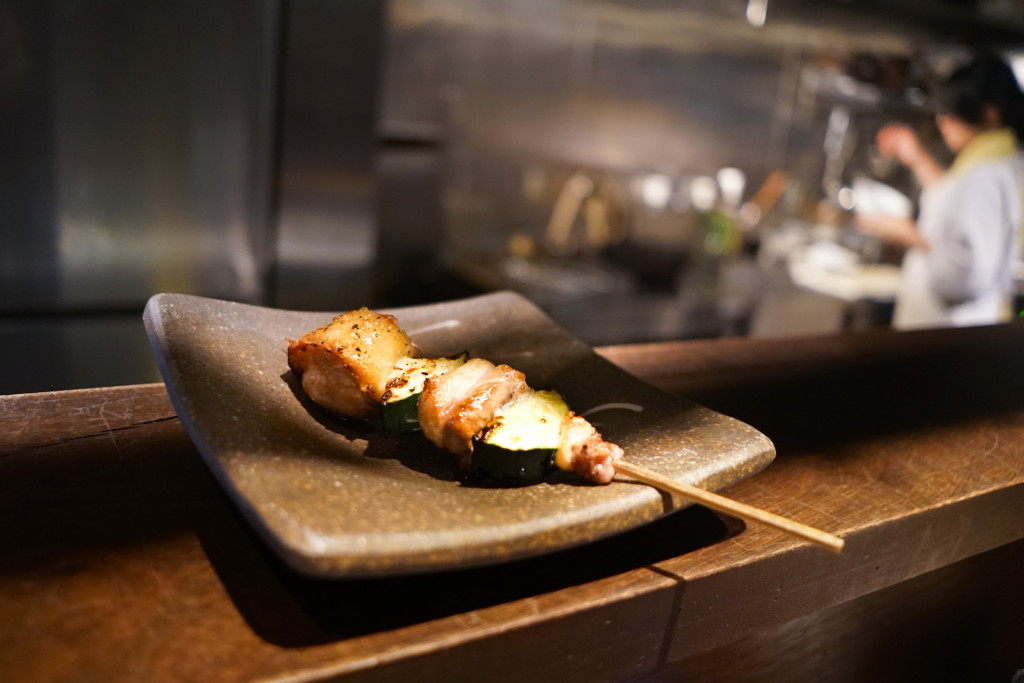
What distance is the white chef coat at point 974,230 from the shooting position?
4.65 meters

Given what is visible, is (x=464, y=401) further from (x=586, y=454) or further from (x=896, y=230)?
(x=896, y=230)

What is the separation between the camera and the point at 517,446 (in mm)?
1084

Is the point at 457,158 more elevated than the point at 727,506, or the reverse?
the point at 457,158

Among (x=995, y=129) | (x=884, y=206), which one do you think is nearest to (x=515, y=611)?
(x=995, y=129)

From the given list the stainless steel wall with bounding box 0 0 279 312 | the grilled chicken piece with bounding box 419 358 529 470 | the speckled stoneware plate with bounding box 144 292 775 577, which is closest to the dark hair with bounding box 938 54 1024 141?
the stainless steel wall with bounding box 0 0 279 312

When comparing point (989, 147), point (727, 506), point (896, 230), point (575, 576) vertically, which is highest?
point (989, 147)

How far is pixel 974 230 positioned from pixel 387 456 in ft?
15.3

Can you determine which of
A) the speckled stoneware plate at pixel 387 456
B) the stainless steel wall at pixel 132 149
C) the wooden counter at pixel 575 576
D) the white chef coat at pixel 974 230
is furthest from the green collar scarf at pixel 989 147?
the speckled stoneware plate at pixel 387 456

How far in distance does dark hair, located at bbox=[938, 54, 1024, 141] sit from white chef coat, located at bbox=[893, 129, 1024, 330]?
106mm

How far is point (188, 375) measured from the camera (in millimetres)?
1079

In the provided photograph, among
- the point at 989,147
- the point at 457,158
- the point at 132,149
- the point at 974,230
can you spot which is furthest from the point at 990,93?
the point at 132,149

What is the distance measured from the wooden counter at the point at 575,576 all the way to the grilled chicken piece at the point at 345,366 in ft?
0.70

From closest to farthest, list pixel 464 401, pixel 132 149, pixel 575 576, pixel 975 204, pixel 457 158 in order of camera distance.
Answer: pixel 575 576 < pixel 464 401 < pixel 132 149 < pixel 975 204 < pixel 457 158

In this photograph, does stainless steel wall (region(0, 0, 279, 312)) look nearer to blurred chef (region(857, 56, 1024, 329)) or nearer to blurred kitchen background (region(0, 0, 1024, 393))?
blurred kitchen background (region(0, 0, 1024, 393))
